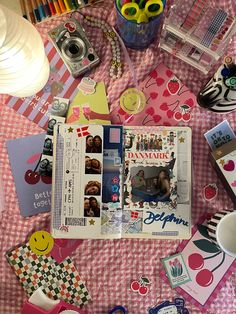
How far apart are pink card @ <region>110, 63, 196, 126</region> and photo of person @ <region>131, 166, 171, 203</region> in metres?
0.12

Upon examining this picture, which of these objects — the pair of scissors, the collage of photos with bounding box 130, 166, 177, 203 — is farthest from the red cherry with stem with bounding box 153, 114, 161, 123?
the pair of scissors

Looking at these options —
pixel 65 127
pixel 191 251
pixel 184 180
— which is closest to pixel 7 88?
pixel 65 127

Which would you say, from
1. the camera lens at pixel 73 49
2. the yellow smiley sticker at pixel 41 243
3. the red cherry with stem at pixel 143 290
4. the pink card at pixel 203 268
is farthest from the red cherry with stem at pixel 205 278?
the camera lens at pixel 73 49

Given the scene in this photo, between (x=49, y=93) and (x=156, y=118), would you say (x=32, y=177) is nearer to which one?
(x=49, y=93)

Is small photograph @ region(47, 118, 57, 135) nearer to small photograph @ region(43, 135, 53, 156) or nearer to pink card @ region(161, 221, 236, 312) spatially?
small photograph @ region(43, 135, 53, 156)

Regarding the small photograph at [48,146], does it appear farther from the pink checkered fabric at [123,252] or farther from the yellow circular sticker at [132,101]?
the yellow circular sticker at [132,101]

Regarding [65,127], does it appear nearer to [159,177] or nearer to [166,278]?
[159,177]

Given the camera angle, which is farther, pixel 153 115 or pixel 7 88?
pixel 153 115

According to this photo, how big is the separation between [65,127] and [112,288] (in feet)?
1.24

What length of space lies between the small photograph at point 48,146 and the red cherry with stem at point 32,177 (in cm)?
5

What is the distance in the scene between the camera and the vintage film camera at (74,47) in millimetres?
1142

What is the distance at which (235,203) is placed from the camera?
109cm

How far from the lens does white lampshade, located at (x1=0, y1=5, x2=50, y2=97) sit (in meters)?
0.94

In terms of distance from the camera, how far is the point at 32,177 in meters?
1.13
